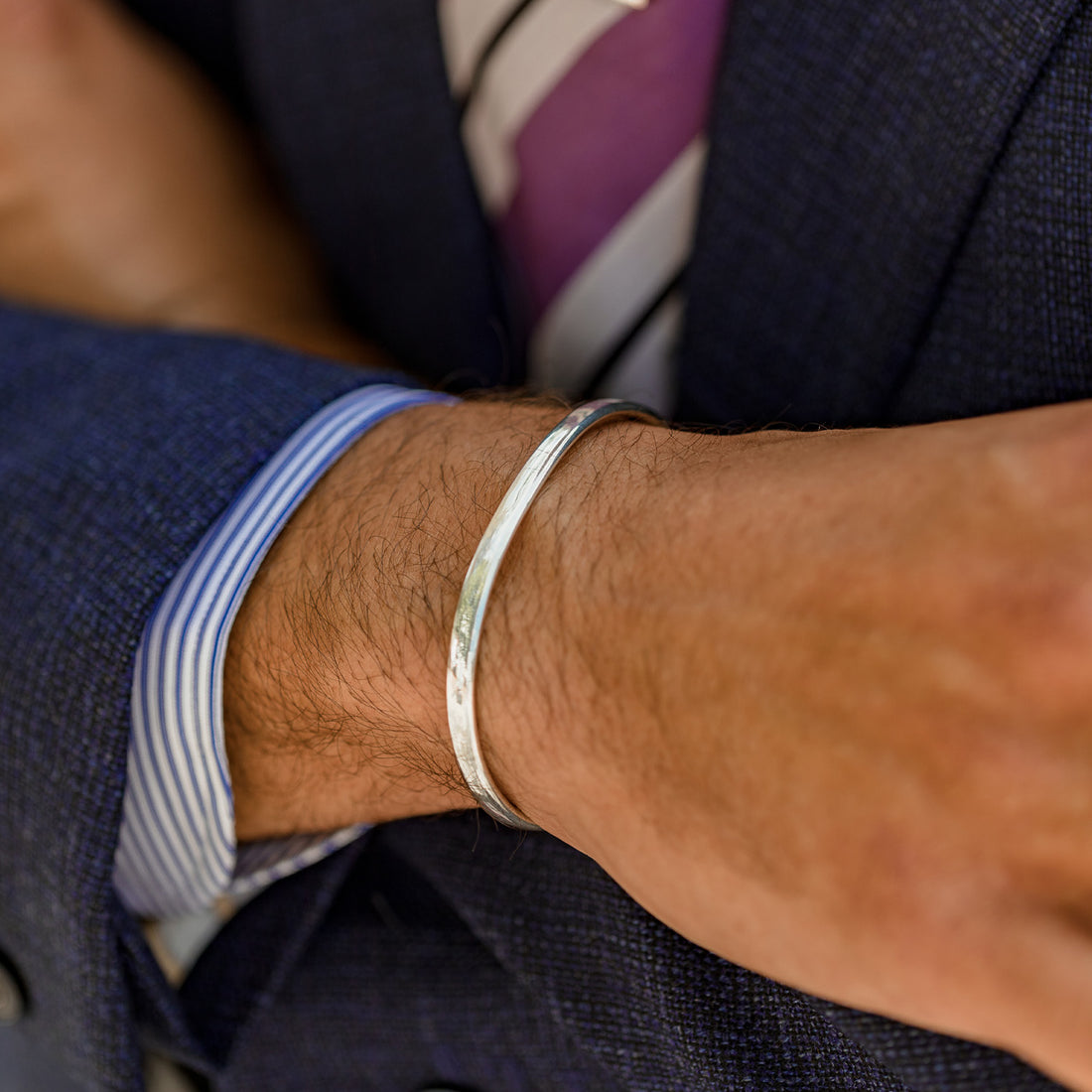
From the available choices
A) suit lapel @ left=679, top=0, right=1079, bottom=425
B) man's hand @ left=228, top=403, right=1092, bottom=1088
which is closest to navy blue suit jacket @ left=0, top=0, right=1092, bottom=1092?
suit lapel @ left=679, top=0, right=1079, bottom=425

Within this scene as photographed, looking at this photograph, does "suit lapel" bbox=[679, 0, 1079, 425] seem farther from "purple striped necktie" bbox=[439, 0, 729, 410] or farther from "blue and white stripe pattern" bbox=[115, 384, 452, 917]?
"blue and white stripe pattern" bbox=[115, 384, 452, 917]

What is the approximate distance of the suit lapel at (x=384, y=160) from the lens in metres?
0.67

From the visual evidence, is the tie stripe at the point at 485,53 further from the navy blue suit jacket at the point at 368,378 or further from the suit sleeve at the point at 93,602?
the suit sleeve at the point at 93,602

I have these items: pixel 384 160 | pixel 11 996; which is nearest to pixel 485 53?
pixel 384 160

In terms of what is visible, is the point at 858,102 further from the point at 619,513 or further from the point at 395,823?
the point at 395,823

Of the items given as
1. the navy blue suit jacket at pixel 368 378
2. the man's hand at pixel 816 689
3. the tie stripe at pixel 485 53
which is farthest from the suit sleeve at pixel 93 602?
the tie stripe at pixel 485 53

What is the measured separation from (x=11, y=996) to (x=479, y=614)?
454 mm

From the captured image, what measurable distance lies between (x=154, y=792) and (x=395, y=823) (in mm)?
146

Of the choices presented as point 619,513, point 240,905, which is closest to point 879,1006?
point 619,513

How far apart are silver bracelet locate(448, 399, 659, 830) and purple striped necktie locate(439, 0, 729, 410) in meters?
0.27

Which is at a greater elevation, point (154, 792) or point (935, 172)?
point (935, 172)

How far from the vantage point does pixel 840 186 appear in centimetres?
54

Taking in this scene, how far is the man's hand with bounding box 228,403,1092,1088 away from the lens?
0.93 ft

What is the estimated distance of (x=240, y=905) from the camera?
611 mm
